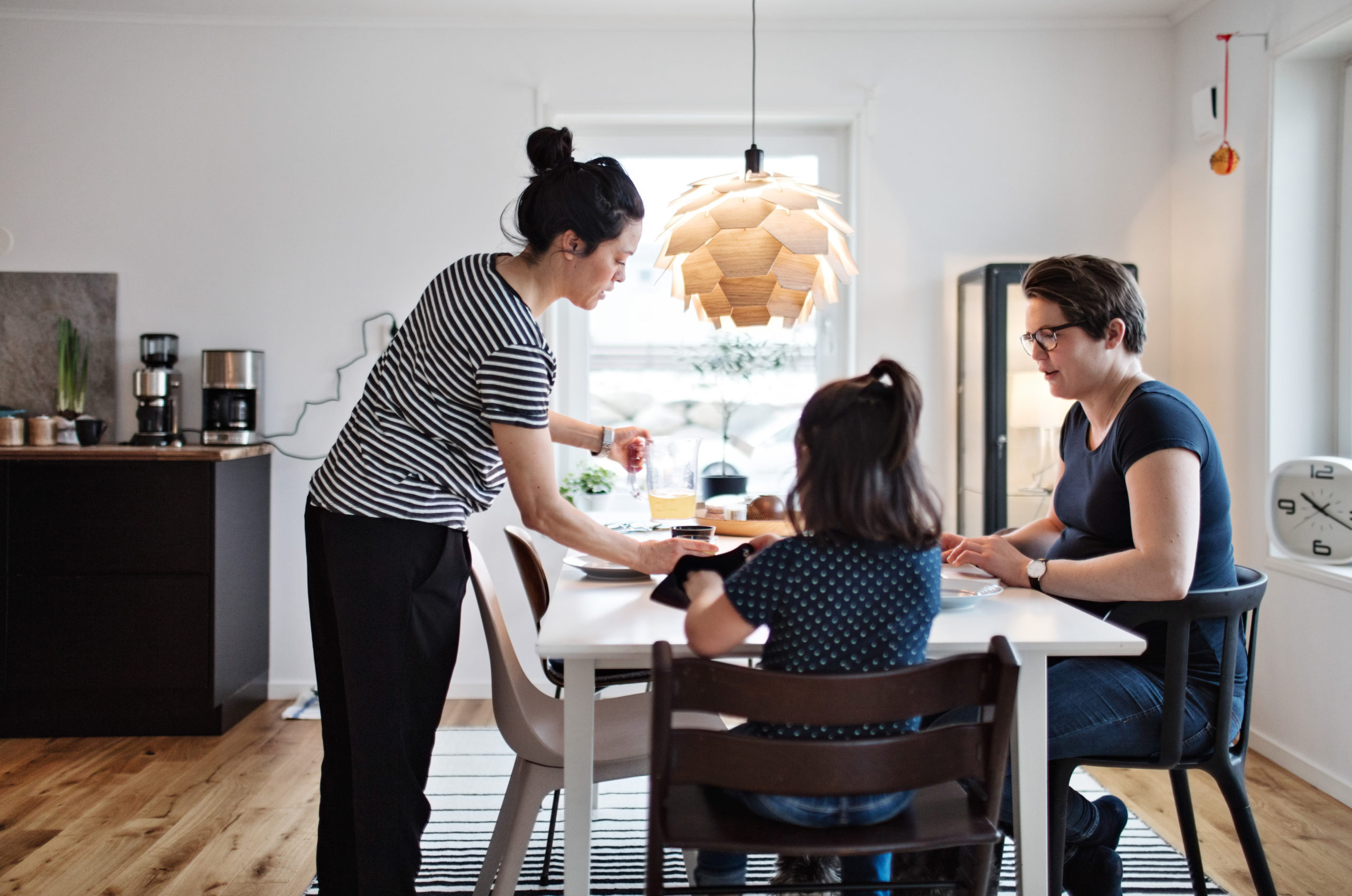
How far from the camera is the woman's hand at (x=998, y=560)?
1.74 meters

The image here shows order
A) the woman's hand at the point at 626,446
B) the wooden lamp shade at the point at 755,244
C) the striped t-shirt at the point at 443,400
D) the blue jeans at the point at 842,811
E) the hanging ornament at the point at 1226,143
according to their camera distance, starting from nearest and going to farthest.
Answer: the blue jeans at the point at 842,811 < the striped t-shirt at the point at 443,400 < the wooden lamp shade at the point at 755,244 < the woman's hand at the point at 626,446 < the hanging ornament at the point at 1226,143

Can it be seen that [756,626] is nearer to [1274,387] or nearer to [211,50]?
[1274,387]

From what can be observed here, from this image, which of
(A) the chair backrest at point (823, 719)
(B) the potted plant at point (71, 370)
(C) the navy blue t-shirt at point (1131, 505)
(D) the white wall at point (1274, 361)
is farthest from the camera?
(B) the potted plant at point (71, 370)

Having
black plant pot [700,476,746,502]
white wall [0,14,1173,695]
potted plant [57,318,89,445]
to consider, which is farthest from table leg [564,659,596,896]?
potted plant [57,318,89,445]

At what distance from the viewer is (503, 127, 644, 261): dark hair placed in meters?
1.63

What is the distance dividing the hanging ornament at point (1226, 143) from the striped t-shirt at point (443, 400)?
238 cm

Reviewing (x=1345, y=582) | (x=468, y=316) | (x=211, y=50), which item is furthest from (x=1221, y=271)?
(x=211, y=50)

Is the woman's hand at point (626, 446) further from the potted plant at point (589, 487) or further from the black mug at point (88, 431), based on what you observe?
the black mug at point (88, 431)

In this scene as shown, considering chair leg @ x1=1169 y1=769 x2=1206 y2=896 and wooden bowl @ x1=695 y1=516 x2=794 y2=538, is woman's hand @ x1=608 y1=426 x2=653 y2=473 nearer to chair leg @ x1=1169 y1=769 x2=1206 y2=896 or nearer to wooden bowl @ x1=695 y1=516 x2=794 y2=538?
wooden bowl @ x1=695 y1=516 x2=794 y2=538

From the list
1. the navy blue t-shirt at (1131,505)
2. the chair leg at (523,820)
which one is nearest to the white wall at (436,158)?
the navy blue t-shirt at (1131,505)

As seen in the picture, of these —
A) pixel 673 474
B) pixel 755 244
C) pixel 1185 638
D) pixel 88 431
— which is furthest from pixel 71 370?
pixel 1185 638

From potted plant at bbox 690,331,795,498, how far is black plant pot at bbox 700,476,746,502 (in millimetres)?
863

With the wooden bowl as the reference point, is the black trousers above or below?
below

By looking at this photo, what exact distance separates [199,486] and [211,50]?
1.53 meters
